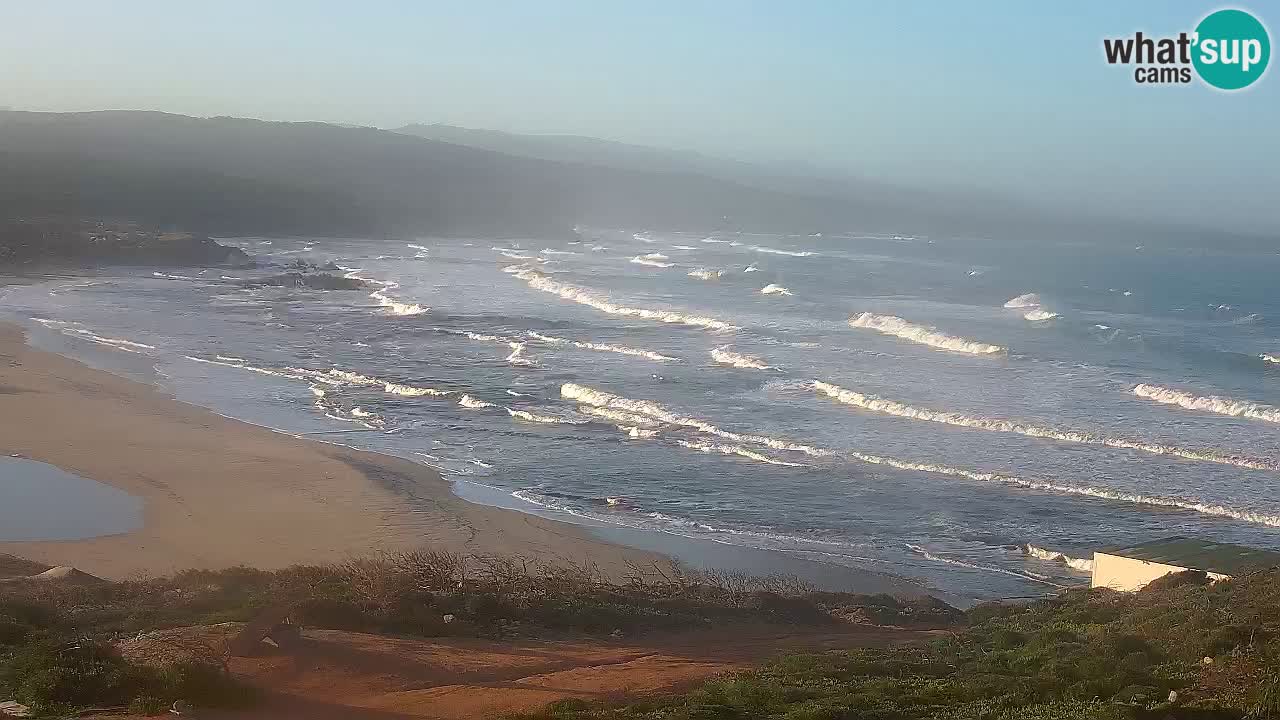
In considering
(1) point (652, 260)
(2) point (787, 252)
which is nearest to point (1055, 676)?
(1) point (652, 260)

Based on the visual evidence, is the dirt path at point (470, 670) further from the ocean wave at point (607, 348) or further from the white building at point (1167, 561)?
the ocean wave at point (607, 348)

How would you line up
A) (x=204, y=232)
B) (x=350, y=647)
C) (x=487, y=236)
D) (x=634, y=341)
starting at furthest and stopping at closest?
1. (x=487, y=236)
2. (x=204, y=232)
3. (x=634, y=341)
4. (x=350, y=647)

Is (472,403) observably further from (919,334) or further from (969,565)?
(919,334)

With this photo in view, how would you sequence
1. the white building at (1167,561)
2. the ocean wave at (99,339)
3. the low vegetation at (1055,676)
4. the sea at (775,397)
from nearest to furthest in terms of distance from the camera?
the low vegetation at (1055,676), the white building at (1167,561), the sea at (775,397), the ocean wave at (99,339)

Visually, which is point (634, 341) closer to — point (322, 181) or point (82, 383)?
point (82, 383)

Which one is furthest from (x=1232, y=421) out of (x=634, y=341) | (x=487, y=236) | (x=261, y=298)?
(x=487, y=236)

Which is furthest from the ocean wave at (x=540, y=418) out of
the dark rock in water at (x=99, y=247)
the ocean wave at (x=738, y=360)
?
the dark rock in water at (x=99, y=247)
